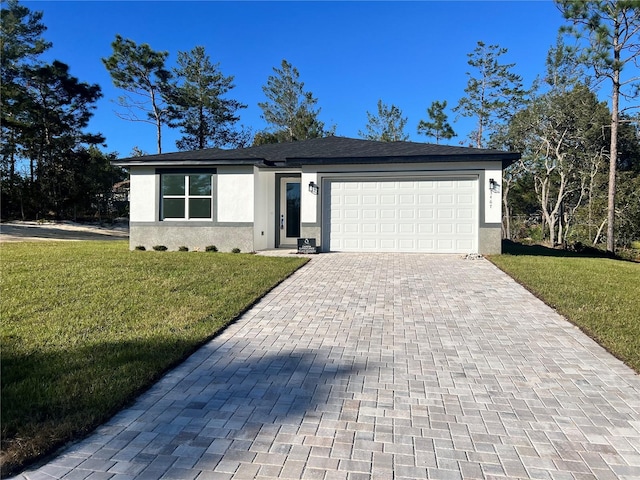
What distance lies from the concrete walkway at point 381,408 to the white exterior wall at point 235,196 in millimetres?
7845

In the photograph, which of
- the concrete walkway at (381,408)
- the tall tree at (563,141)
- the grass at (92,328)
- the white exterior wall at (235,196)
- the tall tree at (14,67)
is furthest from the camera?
the tall tree at (14,67)

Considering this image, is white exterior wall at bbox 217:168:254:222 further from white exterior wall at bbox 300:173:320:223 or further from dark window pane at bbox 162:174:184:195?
white exterior wall at bbox 300:173:320:223

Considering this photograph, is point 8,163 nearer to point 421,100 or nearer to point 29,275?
point 29,275

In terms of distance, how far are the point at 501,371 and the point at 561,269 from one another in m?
6.78

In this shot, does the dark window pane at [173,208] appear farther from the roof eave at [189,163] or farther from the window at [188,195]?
the roof eave at [189,163]

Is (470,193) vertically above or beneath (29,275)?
above

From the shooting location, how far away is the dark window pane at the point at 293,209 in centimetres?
1473

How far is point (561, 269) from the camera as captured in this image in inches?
371

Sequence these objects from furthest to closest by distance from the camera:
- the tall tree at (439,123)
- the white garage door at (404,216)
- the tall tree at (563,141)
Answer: the tall tree at (439,123)
the tall tree at (563,141)
the white garage door at (404,216)

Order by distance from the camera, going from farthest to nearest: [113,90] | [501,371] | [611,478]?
[113,90]
[501,371]
[611,478]

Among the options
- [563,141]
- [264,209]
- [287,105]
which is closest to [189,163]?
[264,209]

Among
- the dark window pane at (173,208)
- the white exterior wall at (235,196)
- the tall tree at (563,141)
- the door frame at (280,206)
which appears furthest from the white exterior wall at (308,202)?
the tall tree at (563,141)

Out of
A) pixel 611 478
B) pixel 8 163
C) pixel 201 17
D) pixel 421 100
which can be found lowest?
pixel 611 478

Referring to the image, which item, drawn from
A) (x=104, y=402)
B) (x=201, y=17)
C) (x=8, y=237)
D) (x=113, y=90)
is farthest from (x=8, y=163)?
(x=104, y=402)
